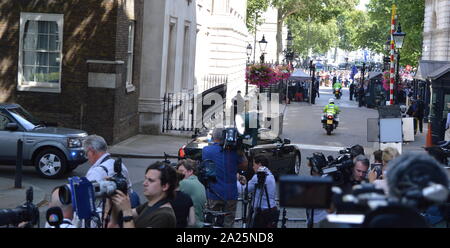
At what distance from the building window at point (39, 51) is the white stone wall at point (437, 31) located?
36.5 metres

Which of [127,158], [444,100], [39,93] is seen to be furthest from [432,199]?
[444,100]

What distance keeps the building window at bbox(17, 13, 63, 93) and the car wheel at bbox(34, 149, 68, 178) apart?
6686 mm

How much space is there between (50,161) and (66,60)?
6837mm

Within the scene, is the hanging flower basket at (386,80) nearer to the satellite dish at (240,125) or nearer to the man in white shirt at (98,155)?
the satellite dish at (240,125)

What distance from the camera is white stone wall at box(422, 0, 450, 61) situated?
55375 millimetres

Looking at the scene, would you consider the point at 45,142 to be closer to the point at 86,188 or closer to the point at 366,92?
the point at 86,188

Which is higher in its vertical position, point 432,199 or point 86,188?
point 432,199

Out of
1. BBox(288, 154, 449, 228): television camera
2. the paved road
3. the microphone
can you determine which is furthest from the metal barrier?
BBox(288, 154, 449, 228): television camera

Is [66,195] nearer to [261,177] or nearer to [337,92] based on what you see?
[261,177]

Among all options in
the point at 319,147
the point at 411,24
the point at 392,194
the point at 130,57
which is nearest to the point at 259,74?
the point at 319,147

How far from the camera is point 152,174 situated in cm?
607

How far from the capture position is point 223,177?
10125 mm
